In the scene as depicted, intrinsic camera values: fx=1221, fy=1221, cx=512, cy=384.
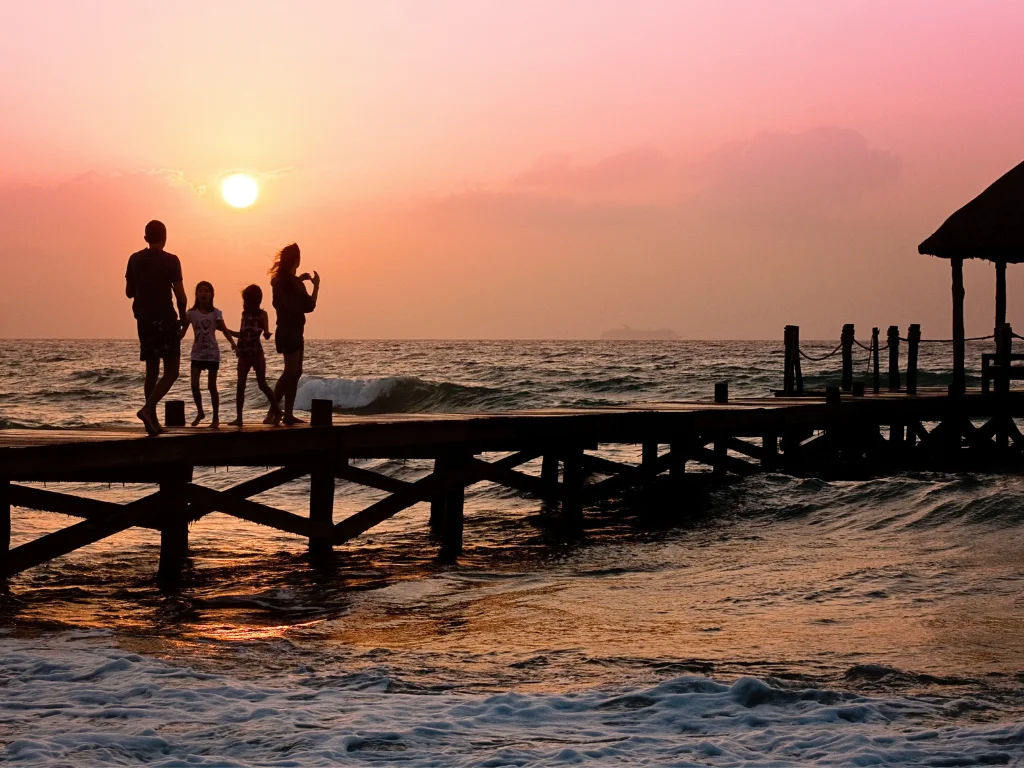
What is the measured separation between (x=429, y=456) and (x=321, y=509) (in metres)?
2.27

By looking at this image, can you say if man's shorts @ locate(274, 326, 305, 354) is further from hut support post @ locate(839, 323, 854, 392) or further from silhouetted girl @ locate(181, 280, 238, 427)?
hut support post @ locate(839, 323, 854, 392)

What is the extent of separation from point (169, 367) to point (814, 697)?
5.25 m

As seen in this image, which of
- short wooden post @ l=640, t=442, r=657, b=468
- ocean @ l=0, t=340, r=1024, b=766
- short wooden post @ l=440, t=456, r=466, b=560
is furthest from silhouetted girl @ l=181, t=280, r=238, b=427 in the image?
short wooden post @ l=640, t=442, r=657, b=468

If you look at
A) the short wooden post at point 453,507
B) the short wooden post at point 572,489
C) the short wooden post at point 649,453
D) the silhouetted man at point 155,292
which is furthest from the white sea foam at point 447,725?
the short wooden post at point 649,453

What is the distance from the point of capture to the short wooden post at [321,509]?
11.5 metres

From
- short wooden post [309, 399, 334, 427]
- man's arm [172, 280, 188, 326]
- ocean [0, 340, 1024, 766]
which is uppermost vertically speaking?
man's arm [172, 280, 188, 326]

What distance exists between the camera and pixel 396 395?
1807 inches

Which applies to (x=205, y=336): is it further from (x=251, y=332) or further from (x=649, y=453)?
(x=649, y=453)

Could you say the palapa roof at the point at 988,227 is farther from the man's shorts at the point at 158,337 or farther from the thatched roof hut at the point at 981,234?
the man's shorts at the point at 158,337

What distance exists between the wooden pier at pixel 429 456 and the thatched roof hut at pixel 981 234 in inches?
67.6

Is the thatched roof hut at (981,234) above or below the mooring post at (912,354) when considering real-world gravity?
above

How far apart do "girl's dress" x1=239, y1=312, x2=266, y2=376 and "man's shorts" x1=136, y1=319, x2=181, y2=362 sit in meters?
1.57

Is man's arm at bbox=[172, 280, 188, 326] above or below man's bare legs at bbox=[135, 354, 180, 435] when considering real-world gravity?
above

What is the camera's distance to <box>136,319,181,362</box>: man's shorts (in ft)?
29.5
